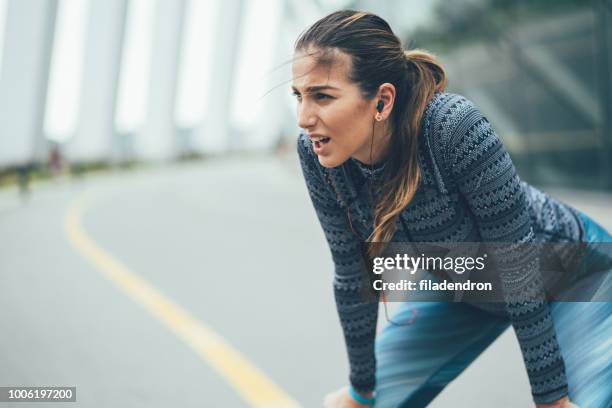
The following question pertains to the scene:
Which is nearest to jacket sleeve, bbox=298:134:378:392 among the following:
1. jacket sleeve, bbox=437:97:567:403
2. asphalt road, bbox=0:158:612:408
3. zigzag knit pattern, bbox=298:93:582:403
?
zigzag knit pattern, bbox=298:93:582:403

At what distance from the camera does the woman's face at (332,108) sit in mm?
1356

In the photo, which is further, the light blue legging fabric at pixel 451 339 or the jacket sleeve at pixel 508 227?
the light blue legging fabric at pixel 451 339

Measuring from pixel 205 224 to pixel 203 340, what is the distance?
5.52 meters

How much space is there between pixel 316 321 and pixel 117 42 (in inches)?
897

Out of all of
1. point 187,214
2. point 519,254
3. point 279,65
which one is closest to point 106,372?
point 279,65

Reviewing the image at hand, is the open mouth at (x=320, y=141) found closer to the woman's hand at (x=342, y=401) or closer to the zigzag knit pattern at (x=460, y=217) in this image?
the zigzag knit pattern at (x=460, y=217)

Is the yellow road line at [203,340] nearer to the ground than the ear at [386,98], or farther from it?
nearer to the ground

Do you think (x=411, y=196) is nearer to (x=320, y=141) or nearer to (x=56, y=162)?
(x=320, y=141)

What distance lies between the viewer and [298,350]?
3.57 m

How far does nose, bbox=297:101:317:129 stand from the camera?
1401 millimetres

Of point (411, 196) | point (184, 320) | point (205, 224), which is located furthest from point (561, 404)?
point (205, 224)

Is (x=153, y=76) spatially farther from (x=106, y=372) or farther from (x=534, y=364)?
(x=534, y=364)

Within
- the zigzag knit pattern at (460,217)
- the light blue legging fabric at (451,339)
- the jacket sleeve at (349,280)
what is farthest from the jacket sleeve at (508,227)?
the jacket sleeve at (349,280)

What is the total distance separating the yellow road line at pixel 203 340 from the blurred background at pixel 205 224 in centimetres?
1
